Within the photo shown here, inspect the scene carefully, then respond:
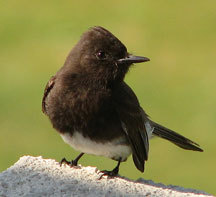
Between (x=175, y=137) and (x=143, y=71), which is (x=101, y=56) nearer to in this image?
(x=175, y=137)

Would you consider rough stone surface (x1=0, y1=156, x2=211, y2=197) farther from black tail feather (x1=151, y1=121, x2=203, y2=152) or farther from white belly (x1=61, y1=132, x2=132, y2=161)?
black tail feather (x1=151, y1=121, x2=203, y2=152)

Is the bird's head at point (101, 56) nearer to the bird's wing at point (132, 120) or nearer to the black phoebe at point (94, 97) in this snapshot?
the black phoebe at point (94, 97)

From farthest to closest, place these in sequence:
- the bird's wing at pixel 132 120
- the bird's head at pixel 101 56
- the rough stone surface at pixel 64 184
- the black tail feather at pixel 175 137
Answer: the black tail feather at pixel 175 137, the bird's wing at pixel 132 120, the bird's head at pixel 101 56, the rough stone surface at pixel 64 184

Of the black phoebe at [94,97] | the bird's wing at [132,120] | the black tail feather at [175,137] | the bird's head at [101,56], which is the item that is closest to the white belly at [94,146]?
the black phoebe at [94,97]

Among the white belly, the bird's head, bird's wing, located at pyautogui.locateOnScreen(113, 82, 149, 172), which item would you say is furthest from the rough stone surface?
the bird's head

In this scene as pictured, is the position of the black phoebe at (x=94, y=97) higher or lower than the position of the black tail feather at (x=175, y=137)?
higher

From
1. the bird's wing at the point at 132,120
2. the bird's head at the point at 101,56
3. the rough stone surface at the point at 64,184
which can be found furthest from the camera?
the bird's wing at the point at 132,120
